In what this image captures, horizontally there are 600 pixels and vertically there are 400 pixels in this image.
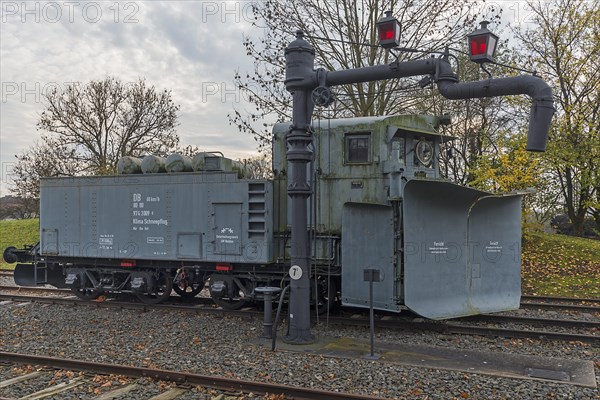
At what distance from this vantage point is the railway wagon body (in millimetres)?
9234

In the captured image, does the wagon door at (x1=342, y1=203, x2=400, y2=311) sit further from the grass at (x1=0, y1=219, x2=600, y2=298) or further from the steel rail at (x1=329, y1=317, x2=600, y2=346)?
the grass at (x1=0, y1=219, x2=600, y2=298)

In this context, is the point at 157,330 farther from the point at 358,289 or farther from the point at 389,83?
the point at 389,83

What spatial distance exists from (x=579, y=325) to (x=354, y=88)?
11.9m

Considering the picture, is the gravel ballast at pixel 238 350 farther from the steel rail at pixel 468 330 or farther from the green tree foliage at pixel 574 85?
the green tree foliage at pixel 574 85

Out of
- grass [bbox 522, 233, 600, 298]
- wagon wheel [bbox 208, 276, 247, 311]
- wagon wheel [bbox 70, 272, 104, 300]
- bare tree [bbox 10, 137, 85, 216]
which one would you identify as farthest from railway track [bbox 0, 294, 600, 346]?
bare tree [bbox 10, 137, 85, 216]

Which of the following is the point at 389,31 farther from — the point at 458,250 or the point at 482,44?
the point at 458,250

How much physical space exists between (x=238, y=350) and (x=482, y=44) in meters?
5.79

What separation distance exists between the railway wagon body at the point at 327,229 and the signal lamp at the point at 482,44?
214 centimetres

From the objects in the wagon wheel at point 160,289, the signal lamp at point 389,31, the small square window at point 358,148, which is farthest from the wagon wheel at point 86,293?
the signal lamp at point 389,31

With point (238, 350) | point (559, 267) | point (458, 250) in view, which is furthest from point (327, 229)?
point (559, 267)

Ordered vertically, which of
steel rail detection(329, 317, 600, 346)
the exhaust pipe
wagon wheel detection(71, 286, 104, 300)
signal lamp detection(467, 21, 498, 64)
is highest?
signal lamp detection(467, 21, 498, 64)

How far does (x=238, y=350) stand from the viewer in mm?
8094

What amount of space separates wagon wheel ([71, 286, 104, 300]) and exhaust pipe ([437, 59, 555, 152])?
9.36 metres

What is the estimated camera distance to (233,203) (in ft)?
35.1
